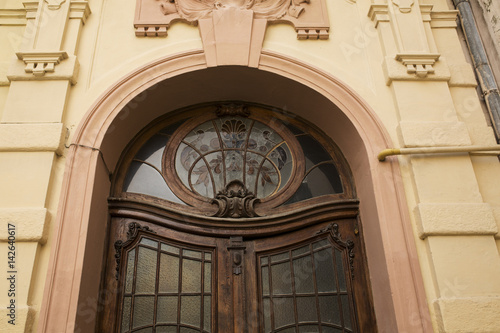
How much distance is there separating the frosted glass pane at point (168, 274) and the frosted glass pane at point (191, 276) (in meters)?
0.06

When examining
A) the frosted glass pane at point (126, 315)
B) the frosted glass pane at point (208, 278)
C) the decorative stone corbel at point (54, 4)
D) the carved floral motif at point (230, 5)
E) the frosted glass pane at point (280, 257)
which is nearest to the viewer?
the frosted glass pane at point (126, 315)

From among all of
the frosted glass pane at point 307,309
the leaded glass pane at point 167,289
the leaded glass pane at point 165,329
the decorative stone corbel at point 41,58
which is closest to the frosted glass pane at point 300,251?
the frosted glass pane at point 307,309

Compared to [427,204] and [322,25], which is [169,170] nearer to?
[322,25]

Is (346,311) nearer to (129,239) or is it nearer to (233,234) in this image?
(233,234)

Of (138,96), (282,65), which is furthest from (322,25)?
(138,96)

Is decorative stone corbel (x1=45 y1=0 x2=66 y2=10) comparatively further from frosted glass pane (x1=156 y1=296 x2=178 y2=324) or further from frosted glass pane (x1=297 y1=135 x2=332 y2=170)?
frosted glass pane (x1=156 y1=296 x2=178 y2=324)

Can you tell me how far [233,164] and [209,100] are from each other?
0.79 meters

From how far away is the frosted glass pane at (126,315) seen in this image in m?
3.76

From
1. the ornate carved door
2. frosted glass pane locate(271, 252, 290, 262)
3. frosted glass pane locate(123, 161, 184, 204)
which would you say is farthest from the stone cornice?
frosted glass pane locate(271, 252, 290, 262)

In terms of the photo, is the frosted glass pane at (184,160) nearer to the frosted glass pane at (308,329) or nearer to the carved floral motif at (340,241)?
the carved floral motif at (340,241)

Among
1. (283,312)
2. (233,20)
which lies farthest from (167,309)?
(233,20)

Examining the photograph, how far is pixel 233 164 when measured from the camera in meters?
4.49

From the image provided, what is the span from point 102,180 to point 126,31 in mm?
1595

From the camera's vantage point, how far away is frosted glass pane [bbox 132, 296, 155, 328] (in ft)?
12.5
